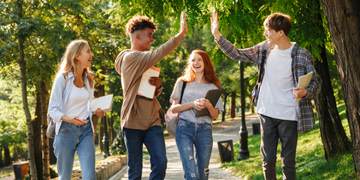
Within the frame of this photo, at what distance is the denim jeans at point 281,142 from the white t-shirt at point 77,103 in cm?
194

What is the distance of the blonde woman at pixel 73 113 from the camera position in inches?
130

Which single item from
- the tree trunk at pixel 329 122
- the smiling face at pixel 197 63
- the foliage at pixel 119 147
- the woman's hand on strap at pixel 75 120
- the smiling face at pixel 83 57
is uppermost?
the smiling face at pixel 83 57

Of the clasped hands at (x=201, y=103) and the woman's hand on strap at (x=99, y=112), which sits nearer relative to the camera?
the woman's hand on strap at (x=99, y=112)

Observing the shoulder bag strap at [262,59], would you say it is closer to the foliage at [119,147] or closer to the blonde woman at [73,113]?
the blonde woman at [73,113]

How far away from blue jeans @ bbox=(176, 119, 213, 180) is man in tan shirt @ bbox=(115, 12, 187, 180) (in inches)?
12.4

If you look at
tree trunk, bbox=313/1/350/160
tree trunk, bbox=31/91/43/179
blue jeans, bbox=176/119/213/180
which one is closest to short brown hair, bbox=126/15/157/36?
blue jeans, bbox=176/119/213/180

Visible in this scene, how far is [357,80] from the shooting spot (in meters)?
3.35

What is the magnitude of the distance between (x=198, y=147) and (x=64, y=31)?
255 inches

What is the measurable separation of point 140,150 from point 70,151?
0.73 meters

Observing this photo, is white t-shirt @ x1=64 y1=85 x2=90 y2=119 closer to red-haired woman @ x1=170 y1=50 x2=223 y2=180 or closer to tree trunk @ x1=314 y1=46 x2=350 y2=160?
red-haired woman @ x1=170 y1=50 x2=223 y2=180

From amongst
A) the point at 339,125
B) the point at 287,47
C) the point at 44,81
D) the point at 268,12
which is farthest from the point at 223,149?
the point at 287,47

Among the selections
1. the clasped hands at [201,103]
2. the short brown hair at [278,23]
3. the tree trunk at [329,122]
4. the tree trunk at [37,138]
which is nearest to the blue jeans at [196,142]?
the clasped hands at [201,103]

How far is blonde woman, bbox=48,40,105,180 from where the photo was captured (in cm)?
329

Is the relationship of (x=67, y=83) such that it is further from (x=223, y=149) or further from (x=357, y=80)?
(x=223, y=149)
